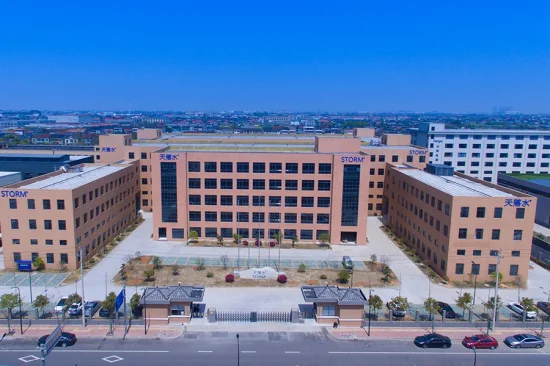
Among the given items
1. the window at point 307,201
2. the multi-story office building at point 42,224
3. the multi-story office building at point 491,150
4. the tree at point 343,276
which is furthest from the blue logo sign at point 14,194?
the multi-story office building at point 491,150

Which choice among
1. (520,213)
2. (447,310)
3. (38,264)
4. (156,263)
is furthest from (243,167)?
(520,213)

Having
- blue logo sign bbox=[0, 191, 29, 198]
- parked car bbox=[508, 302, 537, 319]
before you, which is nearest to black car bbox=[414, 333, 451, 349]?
parked car bbox=[508, 302, 537, 319]

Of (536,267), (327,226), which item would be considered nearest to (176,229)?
(327,226)

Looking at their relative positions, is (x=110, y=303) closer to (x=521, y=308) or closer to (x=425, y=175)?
(x=521, y=308)

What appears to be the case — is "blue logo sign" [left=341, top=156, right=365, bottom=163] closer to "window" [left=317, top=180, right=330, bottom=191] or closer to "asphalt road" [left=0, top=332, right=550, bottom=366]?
"window" [left=317, top=180, right=330, bottom=191]

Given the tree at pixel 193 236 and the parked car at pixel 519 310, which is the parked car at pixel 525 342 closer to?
the parked car at pixel 519 310
